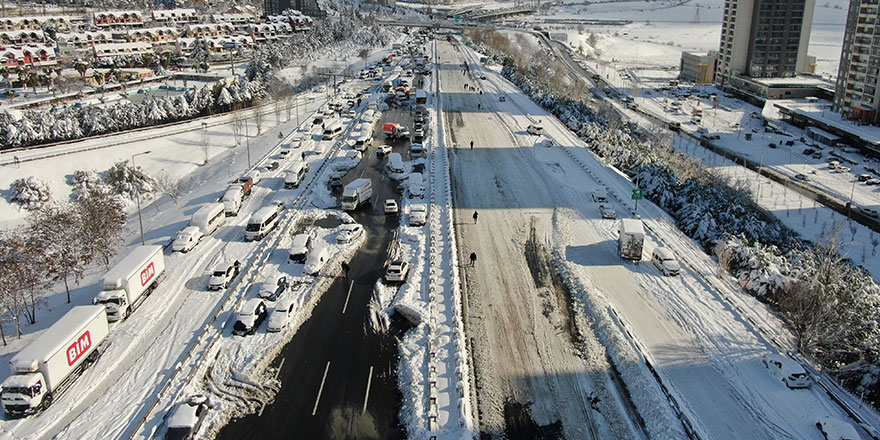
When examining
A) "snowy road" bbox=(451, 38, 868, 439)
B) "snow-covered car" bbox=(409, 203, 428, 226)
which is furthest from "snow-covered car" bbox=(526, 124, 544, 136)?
"snow-covered car" bbox=(409, 203, 428, 226)

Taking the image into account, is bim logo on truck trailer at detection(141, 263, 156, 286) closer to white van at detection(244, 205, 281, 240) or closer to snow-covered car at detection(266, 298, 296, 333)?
snow-covered car at detection(266, 298, 296, 333)

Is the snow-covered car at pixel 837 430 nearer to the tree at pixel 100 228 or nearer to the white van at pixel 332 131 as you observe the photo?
the tree at pixel 100 228

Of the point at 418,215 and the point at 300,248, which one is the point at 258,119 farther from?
the point at 300,248

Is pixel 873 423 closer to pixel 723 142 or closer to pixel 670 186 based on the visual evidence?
pixel 670 186

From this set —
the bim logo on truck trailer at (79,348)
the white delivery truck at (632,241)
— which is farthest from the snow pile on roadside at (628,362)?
the bim logo on truck trailer at (79,348)

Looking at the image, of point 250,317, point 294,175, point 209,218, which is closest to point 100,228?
point 209,218
